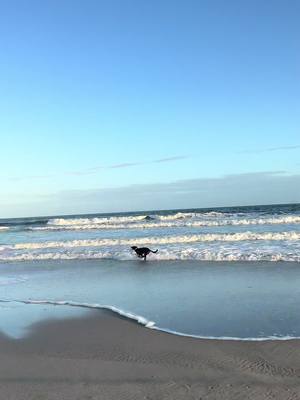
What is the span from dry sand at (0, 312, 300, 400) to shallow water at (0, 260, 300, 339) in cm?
59

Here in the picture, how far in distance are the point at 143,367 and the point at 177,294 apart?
13.1ft

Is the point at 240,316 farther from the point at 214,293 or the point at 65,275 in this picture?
the point at 65,275

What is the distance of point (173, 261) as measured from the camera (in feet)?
47.1

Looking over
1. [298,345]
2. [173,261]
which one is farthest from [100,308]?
[173,261]

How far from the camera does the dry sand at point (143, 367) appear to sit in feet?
14.8

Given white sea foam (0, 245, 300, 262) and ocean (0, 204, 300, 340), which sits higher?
white sea foam (0, 245, 300, 262)

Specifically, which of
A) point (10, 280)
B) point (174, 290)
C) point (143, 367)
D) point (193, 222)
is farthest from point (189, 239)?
point (143, 367)

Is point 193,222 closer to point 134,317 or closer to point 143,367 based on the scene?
point 134,317

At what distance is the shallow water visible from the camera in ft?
22.7

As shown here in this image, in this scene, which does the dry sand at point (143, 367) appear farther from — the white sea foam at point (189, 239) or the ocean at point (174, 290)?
the white sea foam at point (189, 239)

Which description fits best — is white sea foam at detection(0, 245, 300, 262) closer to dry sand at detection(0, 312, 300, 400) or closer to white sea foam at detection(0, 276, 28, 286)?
white sea foam at detection(0, 276, 28, 286)

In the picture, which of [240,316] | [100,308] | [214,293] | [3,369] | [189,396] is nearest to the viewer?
[189,396]

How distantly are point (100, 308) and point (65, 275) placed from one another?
4.52m

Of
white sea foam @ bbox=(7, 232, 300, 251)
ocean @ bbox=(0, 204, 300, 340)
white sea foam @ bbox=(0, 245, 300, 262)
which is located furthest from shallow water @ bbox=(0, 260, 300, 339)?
white sea foam @ bbox=(7, 232, 300, 251)
